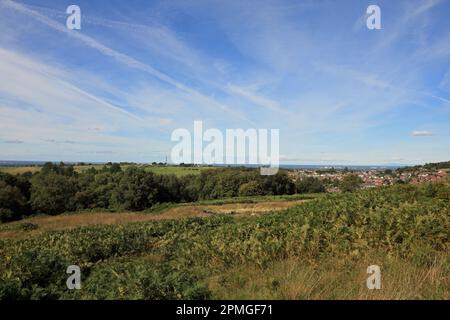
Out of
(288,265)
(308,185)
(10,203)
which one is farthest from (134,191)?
(288,265)

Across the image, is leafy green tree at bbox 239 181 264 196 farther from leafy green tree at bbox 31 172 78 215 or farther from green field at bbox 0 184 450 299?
green field at bbox 0 184 450 299

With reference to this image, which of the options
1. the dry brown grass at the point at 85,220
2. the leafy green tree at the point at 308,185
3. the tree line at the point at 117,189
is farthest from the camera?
the leafy green tree at the point at 308,185

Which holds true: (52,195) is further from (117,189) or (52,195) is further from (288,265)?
(288,265)

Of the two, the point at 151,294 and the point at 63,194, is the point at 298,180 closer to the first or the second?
the point at 63,194

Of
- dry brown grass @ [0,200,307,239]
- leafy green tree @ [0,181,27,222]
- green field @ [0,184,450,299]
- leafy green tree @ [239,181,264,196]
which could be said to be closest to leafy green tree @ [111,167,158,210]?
leafy green tree @ [0,181,27,222]

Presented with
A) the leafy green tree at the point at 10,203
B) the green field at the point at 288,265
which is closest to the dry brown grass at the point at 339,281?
the green field at the point at 288,265

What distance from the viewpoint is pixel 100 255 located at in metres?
9.96

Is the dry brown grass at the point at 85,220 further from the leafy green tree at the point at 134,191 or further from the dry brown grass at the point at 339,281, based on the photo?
the leafy green tree at the point at 134,191

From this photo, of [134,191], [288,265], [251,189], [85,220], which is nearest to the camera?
[288,265]

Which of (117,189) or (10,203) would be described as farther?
(117,189)

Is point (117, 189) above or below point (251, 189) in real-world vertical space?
above

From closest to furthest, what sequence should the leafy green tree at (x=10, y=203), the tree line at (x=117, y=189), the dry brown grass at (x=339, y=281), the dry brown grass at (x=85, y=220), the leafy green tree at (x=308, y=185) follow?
the dry brown grass at (x=339, y=281)
the dry brown grass at (x=85, y=220)
the leafy green tree at (x=10, y=203)
the tree line at (x=117, y=189)
the leafy green tree at (x=308, y=185)
